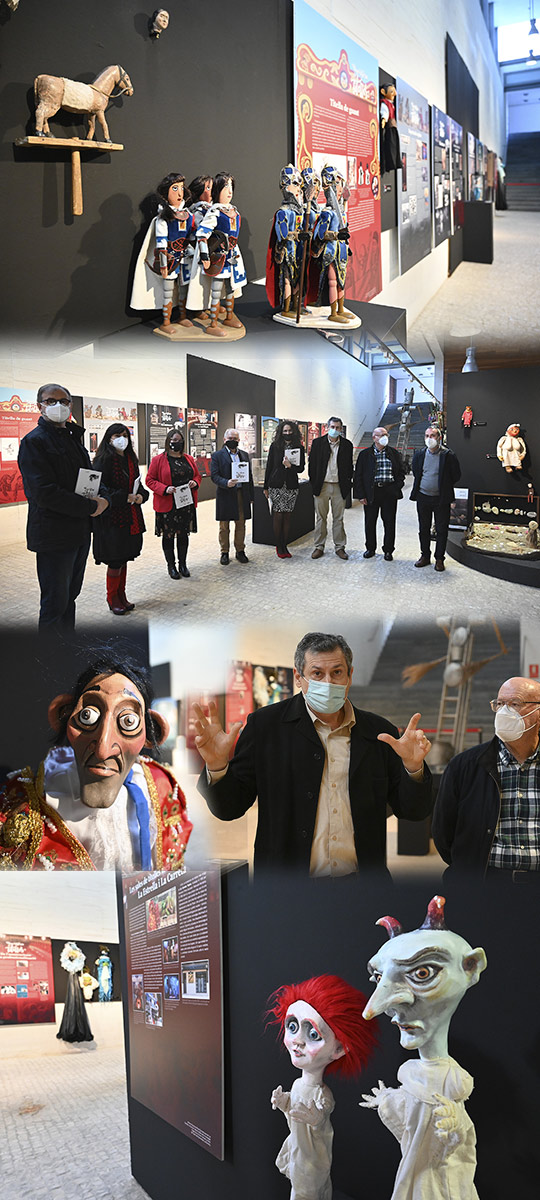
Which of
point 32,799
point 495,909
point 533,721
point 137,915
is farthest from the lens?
point 137,915

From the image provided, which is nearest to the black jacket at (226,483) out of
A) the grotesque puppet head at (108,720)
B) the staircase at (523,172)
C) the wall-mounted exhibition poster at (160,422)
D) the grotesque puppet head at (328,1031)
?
the wall-mounted exhibition poster at (160,422)

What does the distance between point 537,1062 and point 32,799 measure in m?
1.79

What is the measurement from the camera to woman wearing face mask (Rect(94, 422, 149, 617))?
277 centimetres

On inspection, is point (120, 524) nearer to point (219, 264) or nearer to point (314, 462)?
point (314, 462)

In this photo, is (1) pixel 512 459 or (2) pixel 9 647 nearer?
(1) pixel 512 459

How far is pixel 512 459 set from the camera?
2.69 metres

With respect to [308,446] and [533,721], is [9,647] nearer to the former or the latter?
[308,446]

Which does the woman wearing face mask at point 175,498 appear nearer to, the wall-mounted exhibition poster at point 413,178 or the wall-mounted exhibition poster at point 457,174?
the wall-mounted exhibition poster at point 413,178

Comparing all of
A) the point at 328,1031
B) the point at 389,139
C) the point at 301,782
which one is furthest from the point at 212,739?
the point at 389,139

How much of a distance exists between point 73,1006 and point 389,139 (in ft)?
19.3

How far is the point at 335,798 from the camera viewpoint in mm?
2869

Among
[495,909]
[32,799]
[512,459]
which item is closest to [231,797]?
[32,799]

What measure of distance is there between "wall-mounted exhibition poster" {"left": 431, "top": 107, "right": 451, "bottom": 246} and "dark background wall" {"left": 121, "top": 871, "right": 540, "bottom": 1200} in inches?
81.3

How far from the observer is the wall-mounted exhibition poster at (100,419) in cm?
275
